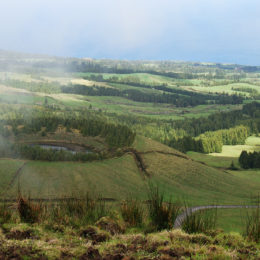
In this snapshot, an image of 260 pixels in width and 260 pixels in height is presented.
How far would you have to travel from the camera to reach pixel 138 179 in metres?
60.5

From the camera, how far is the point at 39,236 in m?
14.1

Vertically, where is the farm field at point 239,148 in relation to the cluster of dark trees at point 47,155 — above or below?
below

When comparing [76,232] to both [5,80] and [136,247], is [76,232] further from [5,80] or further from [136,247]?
[5,80]

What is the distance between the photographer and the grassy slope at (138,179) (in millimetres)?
50656

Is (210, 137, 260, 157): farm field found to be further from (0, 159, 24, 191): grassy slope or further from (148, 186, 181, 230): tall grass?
(148, 186, 181, 230): tall grass

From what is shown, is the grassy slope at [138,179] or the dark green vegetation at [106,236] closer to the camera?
the dark green vegetation at [106,236]

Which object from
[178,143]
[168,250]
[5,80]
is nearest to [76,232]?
[168,250]

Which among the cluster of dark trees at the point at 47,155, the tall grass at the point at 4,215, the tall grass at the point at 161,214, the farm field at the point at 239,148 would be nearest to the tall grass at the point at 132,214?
the tall grass at the point at 161,214

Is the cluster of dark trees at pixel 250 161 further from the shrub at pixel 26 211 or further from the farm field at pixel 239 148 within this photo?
the shrub at pixel 26 211

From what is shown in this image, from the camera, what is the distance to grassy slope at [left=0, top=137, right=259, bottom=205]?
50656 millimetres

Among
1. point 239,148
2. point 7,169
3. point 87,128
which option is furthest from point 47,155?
point 239,148

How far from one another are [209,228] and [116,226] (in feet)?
14.5

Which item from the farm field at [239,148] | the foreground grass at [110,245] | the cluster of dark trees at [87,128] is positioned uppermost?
the foreground grass at [110,245]

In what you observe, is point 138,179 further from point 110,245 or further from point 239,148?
point 239,148
